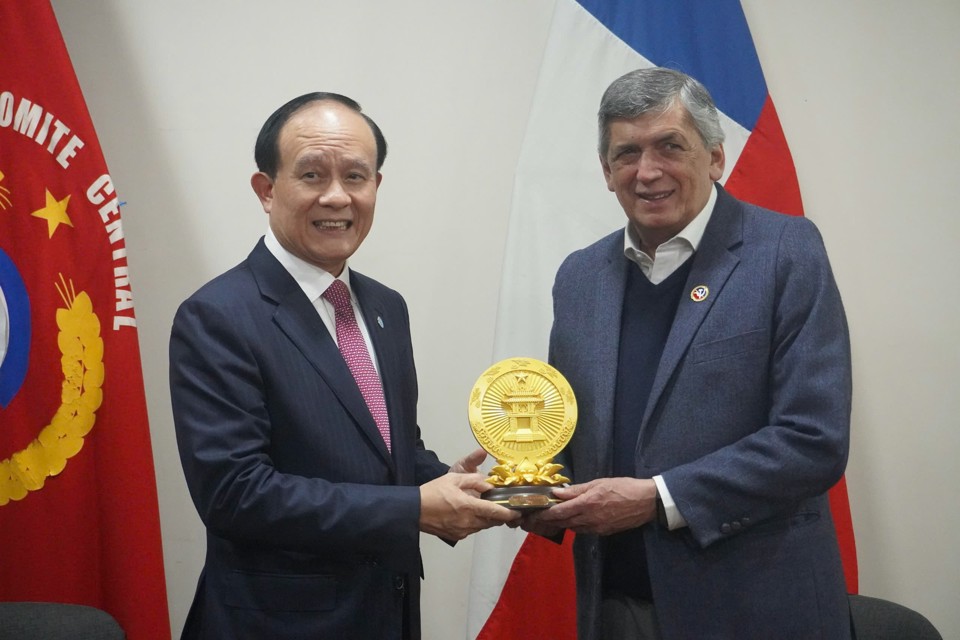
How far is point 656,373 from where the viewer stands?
76.9 inches

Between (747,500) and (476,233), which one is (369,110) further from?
(747,500)

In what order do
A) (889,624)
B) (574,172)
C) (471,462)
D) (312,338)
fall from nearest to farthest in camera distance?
(312,338), (471,462), (889,624), (574,172)

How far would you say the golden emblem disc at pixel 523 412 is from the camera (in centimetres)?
202

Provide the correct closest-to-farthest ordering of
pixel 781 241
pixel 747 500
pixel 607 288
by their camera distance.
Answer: pixel 747 500 → pixel 781 241 → pixel 607 288

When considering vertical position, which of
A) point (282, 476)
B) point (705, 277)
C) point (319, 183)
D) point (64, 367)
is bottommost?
point (282, 476)

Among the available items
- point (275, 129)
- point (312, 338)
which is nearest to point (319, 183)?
point (275, 129)

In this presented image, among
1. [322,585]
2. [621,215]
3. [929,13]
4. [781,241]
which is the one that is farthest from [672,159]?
[929,13]

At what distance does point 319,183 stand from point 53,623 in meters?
1.24

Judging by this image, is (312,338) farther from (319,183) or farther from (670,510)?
(670,510)

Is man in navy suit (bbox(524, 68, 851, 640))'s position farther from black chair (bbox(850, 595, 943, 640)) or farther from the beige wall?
the beige wall

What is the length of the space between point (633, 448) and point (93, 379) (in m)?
1.64

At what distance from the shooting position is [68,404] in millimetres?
2619

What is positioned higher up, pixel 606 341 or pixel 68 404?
pixel 606 341

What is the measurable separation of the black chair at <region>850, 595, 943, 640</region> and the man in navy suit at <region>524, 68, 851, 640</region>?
0.60m
